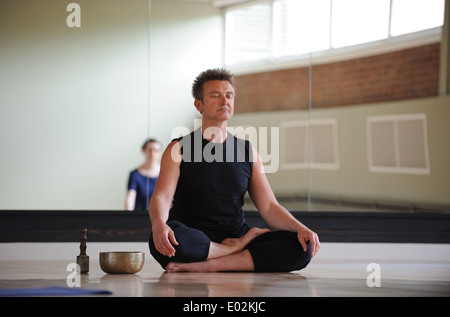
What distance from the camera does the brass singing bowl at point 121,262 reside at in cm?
317

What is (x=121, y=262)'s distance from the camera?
317cm

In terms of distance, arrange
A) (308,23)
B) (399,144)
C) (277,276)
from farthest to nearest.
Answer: (399,144) < (308,23) < (277,276)

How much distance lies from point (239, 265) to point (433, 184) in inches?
114

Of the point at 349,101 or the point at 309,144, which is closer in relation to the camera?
the point at 309,144

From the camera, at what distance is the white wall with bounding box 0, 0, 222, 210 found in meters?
4.75

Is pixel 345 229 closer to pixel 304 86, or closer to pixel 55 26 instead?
pixel 304 86

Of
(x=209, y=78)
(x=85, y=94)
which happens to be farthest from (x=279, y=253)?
(x=85, y=94)

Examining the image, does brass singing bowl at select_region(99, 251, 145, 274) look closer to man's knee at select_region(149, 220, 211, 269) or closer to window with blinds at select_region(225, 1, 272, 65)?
man's knee at select_region(149, 220, 211, 269)

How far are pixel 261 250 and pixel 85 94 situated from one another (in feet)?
6.71

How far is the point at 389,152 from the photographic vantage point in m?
6.00

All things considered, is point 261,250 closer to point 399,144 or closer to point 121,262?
point 121,262

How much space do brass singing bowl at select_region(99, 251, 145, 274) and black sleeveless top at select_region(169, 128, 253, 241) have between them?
0.27 m

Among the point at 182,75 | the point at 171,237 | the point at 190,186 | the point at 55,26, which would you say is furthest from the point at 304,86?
the point at 171,237

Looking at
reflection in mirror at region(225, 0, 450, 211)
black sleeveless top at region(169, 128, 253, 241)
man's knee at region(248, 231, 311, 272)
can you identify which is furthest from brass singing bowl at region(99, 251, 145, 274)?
reflection in mirror at region(225, 0, 450, 211)
